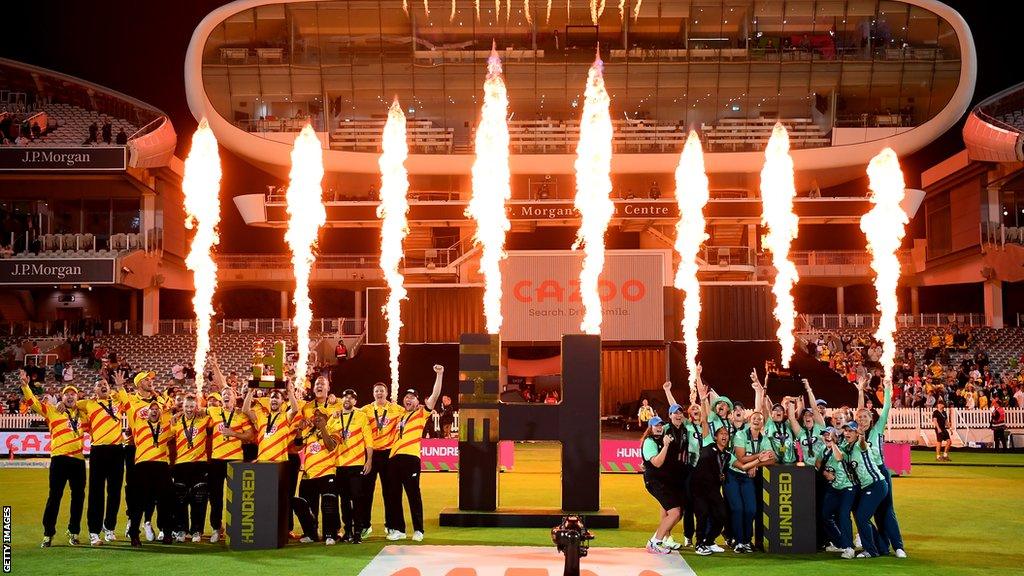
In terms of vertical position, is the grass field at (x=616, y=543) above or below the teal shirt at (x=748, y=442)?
below

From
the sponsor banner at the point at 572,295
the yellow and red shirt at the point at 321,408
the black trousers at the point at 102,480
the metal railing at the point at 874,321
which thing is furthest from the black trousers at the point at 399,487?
the metal railing at the point at 874,321

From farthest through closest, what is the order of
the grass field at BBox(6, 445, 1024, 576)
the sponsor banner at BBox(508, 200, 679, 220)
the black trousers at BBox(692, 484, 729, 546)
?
the sponsor banner at BBox(508, 200, 679, 220) → the black trousers at BBox(692, 484, 729, 546) → the grass field at BBox(6, 445, 1024, 576)

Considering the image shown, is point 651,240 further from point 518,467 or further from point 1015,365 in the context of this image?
point 518,467

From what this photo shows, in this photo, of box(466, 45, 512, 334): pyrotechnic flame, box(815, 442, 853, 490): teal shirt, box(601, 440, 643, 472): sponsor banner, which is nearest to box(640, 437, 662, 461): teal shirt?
box(815, 442, 853, 490): teal shirt

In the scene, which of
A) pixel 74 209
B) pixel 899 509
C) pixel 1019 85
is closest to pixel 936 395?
pixel 899 509

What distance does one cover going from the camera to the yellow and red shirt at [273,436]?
13.0 m

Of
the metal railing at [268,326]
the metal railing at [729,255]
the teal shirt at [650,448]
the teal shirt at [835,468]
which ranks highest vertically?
the metal railing at [729,255]

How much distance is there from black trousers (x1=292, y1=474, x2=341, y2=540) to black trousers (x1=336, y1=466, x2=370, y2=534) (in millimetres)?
107

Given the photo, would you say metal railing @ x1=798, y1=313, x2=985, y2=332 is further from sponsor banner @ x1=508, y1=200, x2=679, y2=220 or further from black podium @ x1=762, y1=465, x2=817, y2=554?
black podium @ x1=762, y1=465, x2=817, y2=554

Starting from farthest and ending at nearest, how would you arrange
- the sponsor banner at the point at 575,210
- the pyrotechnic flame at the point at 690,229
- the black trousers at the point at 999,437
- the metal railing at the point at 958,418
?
the sponsor banner at the point at 575,210 → the pyrotechnic flame at the point at 690,229 → the metal railing at the point at 958,418 → the black trousers at the point at 999,437

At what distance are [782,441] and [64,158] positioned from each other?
3693cm

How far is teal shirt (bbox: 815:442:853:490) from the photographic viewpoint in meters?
12.6

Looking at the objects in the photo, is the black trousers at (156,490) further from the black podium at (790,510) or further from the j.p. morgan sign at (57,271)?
the j.p. morgan sign at (57,271)

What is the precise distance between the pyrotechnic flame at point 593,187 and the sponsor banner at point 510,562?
23.2 m
